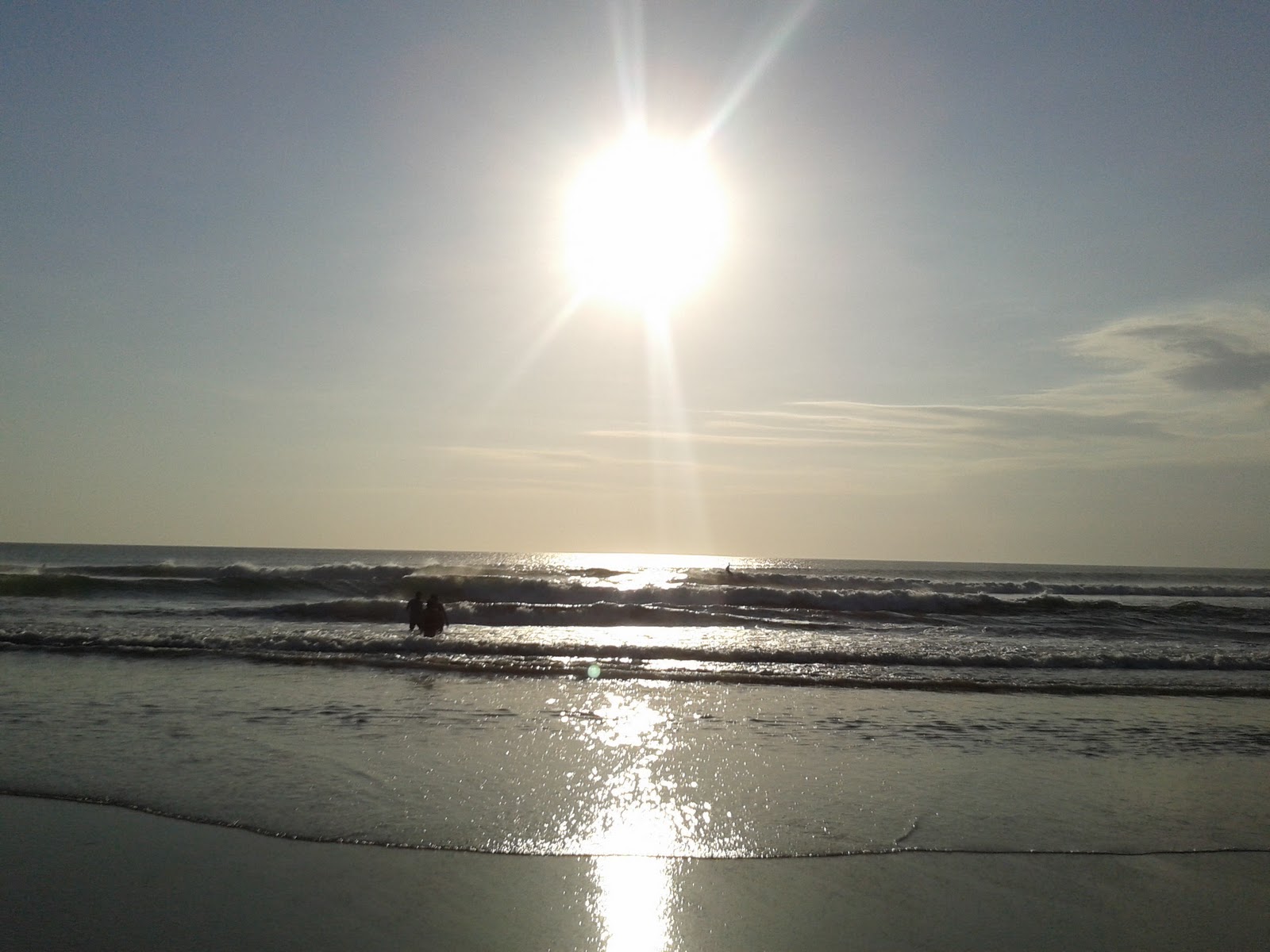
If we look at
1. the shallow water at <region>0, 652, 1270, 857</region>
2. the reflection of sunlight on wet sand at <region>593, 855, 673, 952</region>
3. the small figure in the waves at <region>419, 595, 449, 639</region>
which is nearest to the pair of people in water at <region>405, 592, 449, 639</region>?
the small figure in the waves at <region>419, 595, 449, 639</region>

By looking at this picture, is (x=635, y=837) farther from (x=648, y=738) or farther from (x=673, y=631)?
(x=673, y=631)

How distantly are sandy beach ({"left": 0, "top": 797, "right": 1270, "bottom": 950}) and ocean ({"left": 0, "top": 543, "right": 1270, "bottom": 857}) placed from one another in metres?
0.34

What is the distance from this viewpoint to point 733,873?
20.1ft

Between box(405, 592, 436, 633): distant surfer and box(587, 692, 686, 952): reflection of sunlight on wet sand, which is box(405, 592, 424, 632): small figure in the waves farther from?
box(587, 692, 686, 952): reflection of sunlight on wet sand

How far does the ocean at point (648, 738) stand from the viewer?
728cm

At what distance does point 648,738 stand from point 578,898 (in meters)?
4.99

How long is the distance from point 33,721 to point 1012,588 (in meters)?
63.5

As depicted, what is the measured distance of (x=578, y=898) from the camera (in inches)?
221

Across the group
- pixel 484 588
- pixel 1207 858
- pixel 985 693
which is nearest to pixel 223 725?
pixel 1207 858

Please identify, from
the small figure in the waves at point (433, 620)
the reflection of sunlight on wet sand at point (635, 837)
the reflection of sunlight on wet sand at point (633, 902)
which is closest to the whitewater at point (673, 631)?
the small figure in the waves at point (433, 620)

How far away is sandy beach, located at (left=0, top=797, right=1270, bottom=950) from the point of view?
507cm

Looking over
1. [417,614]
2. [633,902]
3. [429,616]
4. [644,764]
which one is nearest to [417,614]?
[417,614]

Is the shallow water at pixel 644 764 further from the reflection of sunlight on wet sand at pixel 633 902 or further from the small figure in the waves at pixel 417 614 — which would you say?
the small figure in the waves at pixel 417 614

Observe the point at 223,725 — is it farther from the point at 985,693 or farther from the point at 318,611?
the point at 318,611
